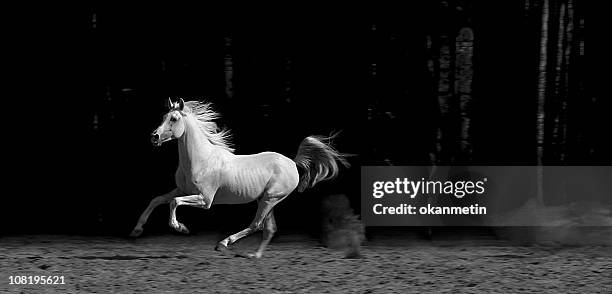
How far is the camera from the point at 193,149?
755 cm

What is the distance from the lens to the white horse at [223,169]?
24.4 feet

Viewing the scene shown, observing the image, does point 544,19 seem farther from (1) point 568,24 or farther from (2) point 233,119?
(2) point 233,119

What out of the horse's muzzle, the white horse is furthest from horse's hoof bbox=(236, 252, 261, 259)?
the horse's muzzle

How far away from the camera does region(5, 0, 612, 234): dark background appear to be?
1048 cm

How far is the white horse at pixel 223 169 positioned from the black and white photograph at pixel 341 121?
1.23 meters

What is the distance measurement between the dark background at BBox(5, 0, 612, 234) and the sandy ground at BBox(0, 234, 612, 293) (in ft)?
3.02

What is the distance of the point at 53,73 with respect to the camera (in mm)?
10867

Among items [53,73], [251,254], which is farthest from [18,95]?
[251,254]

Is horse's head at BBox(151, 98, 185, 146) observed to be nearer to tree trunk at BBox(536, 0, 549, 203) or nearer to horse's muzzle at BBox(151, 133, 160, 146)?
horse's muzzle at BBox(151, 133, 160, 146)

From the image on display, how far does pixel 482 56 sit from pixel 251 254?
4.58m

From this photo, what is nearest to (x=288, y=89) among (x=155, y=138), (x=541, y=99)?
(x=541, y=99)

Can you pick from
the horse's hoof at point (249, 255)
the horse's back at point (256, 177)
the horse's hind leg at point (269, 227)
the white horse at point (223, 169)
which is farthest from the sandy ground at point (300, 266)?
the horse's back at point (256, 177)

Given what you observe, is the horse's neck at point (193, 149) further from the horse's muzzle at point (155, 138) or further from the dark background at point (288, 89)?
the dark background at point (288, 89)

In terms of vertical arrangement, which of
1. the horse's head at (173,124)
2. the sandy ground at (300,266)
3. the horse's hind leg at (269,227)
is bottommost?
the sandy ground at (300,266)
